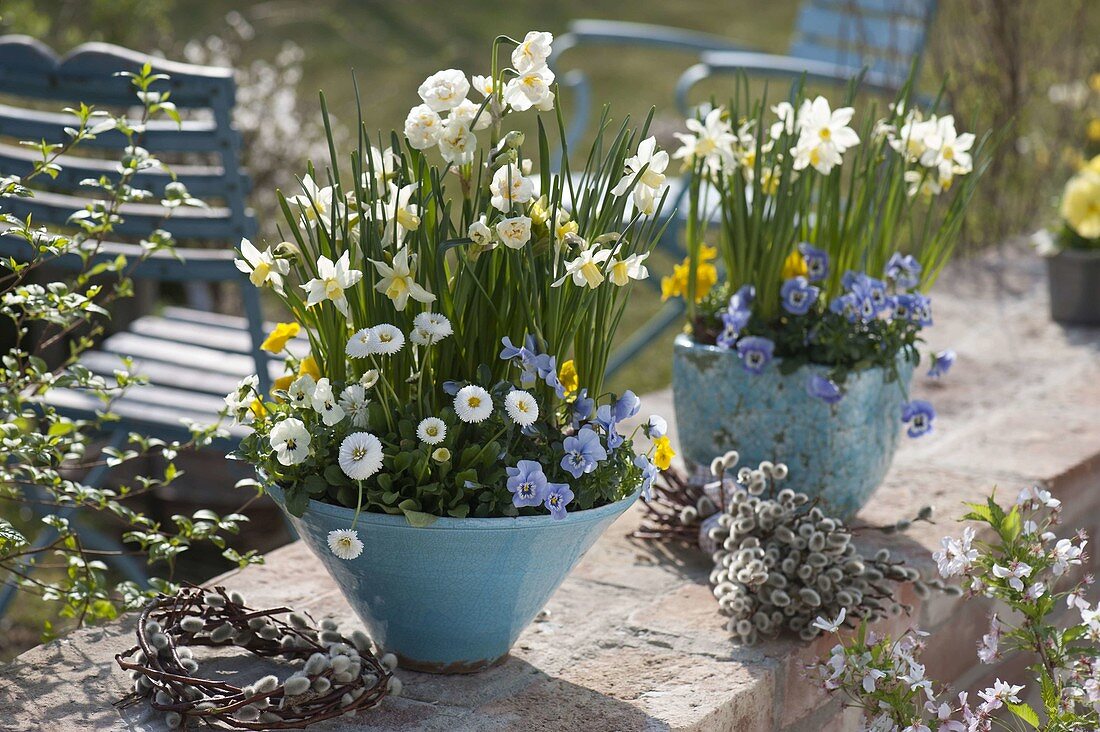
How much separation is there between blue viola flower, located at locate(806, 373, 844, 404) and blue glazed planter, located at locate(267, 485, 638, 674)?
437 millimetres

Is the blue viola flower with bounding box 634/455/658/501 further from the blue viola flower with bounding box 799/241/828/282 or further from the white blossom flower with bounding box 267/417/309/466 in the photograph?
the blue viola flower with bounding box 799/241/828/282

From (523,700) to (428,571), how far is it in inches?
7.5

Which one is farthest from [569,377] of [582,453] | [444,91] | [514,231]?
[444,91]

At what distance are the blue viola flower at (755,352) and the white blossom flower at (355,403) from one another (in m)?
0.62

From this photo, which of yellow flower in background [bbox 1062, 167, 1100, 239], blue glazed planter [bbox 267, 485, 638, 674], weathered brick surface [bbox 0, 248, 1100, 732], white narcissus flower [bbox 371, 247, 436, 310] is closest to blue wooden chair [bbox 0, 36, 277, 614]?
weathered brick surface [bbox 0, 248, 1100, 732]

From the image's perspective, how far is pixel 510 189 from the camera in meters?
1.20

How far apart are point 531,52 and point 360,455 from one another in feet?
1.33

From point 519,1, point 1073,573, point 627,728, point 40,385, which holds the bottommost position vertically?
point 1073,573

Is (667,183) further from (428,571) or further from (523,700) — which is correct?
(523,700)

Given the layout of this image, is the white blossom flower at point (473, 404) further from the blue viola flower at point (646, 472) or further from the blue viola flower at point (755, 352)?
the blue viola flower at point (755, 352)

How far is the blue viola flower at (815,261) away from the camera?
1679 mm

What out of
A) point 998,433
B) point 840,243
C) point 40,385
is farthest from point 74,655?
point 998,433

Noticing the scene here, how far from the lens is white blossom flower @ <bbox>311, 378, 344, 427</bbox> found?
3.99ft

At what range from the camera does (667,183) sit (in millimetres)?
1248
